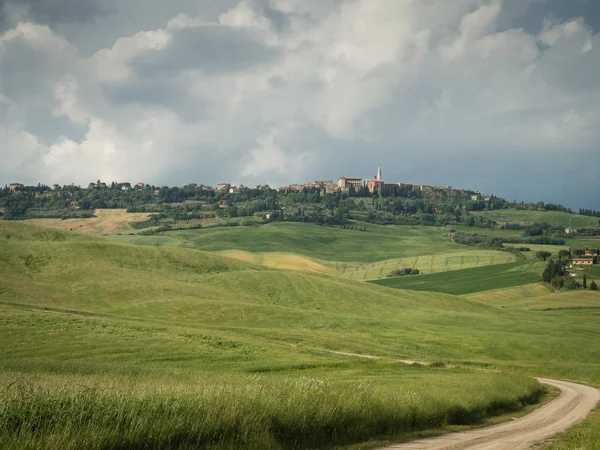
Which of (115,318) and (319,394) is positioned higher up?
(319,394)

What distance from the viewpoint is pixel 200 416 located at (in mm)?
15867

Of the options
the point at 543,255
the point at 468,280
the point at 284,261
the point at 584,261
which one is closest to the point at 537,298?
the point at 468,280

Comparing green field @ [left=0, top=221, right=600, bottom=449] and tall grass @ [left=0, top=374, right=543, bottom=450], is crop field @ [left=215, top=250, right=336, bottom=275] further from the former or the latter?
tall grass @ [left=0, top=374, right=543, bottom=450]

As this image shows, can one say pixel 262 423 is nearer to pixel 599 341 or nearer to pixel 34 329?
pixel 34 329

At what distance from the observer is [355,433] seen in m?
19.0

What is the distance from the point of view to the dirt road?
1952 cm

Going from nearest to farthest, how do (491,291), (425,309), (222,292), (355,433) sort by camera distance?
(355,433) < (222,292) < (425,309) < (491,291)

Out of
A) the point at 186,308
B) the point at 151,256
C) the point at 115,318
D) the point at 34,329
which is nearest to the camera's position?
the point at 34,329

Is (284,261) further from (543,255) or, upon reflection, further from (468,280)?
(543,255)

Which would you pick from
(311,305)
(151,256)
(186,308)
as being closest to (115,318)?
(186,308)

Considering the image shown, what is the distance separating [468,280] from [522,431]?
444 ft

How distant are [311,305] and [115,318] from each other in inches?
1350

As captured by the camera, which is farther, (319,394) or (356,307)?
(356,307)

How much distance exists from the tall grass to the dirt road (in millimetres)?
1563
